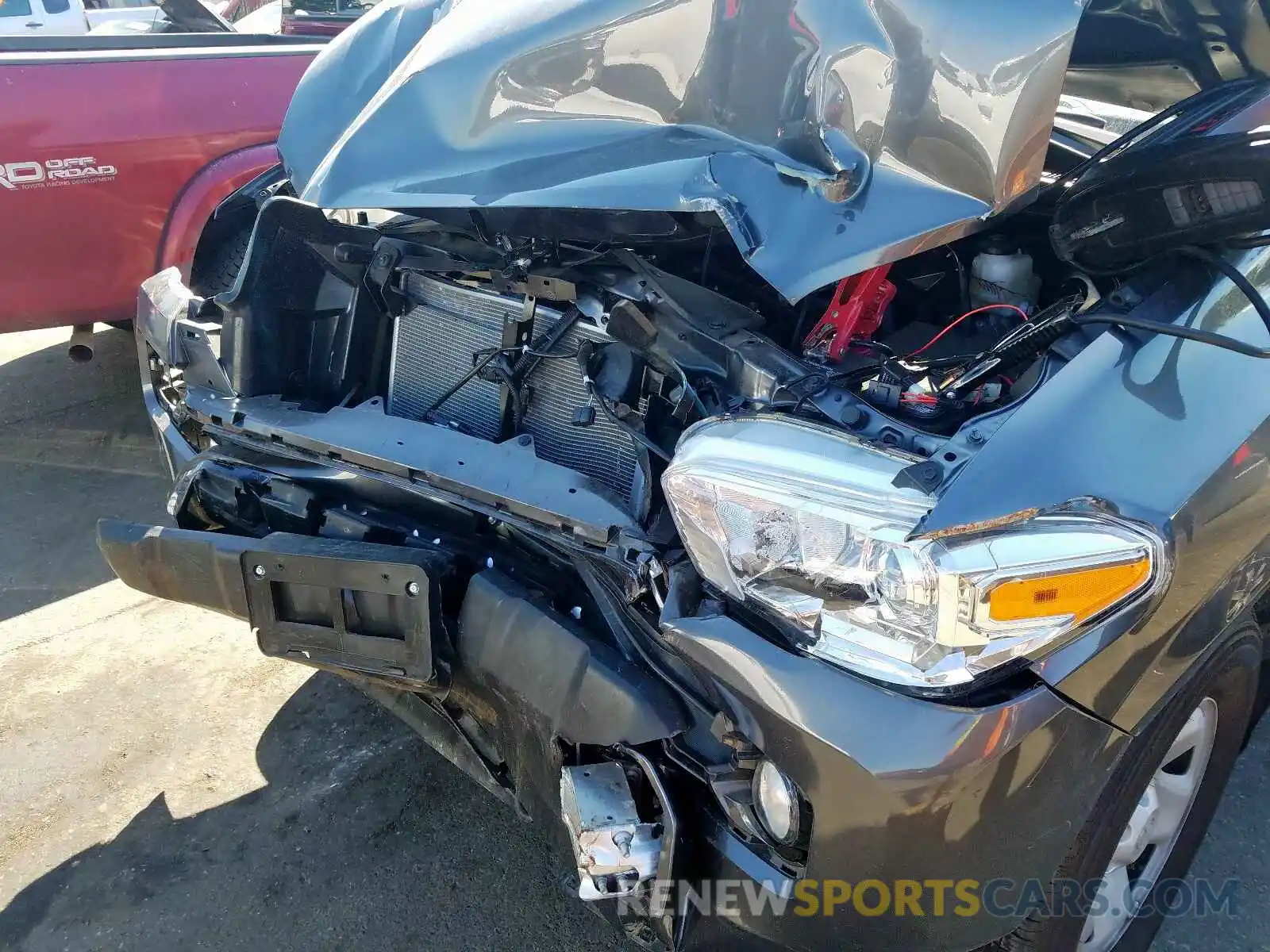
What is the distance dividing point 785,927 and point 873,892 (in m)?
0.17

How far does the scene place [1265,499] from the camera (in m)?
1.53

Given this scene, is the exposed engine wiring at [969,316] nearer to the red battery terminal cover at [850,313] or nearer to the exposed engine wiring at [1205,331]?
the red battery terminal cover at [850,313]

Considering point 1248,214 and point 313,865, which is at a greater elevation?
point 1248,214

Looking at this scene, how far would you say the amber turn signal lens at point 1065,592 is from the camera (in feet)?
4.28

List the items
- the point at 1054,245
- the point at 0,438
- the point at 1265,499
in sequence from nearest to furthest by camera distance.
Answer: the point at 1265,499
the point at 1054,245
the point at 0,438

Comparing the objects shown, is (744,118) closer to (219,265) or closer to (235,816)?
(235,816)

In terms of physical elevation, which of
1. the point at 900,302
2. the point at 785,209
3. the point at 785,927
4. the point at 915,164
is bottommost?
the point at 785,927

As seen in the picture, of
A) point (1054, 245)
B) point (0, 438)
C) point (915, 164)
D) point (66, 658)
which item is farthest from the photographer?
point (0, 438)

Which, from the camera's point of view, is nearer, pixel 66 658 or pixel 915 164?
pixel 915 164

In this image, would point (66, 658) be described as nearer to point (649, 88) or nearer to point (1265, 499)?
point (649, 88)

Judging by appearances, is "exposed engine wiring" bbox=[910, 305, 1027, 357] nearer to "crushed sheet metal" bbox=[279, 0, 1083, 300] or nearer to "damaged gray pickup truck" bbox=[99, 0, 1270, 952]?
"damaged gray pickup truck" bbox=[99, 0, 1270, 952]

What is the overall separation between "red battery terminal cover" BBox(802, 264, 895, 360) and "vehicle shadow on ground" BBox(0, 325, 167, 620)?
206 centimetres

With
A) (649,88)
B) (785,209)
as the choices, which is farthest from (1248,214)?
(649,88)

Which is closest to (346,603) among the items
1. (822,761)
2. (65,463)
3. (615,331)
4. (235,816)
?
(615,331)
